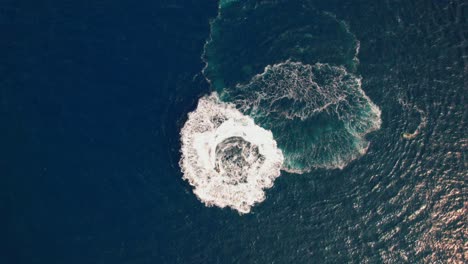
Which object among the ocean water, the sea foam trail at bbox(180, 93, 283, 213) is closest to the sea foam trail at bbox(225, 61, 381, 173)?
the ocean water

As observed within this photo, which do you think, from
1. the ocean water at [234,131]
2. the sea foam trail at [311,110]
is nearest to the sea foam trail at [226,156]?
the ocean water at [234,131]

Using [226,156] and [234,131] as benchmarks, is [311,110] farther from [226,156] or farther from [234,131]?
[226,156]

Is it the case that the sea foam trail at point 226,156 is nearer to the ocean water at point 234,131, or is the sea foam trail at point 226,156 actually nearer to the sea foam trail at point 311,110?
the ocean water at point 234,131

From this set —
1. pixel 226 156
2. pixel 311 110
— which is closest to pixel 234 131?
pixel 226 156

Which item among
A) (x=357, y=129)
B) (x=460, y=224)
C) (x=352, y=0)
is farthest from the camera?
(x=352, y=0)

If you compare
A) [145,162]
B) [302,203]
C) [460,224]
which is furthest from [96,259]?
[460,224]

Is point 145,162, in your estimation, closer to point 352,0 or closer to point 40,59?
point 40,59

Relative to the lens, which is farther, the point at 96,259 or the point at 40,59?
the point at 40,59
